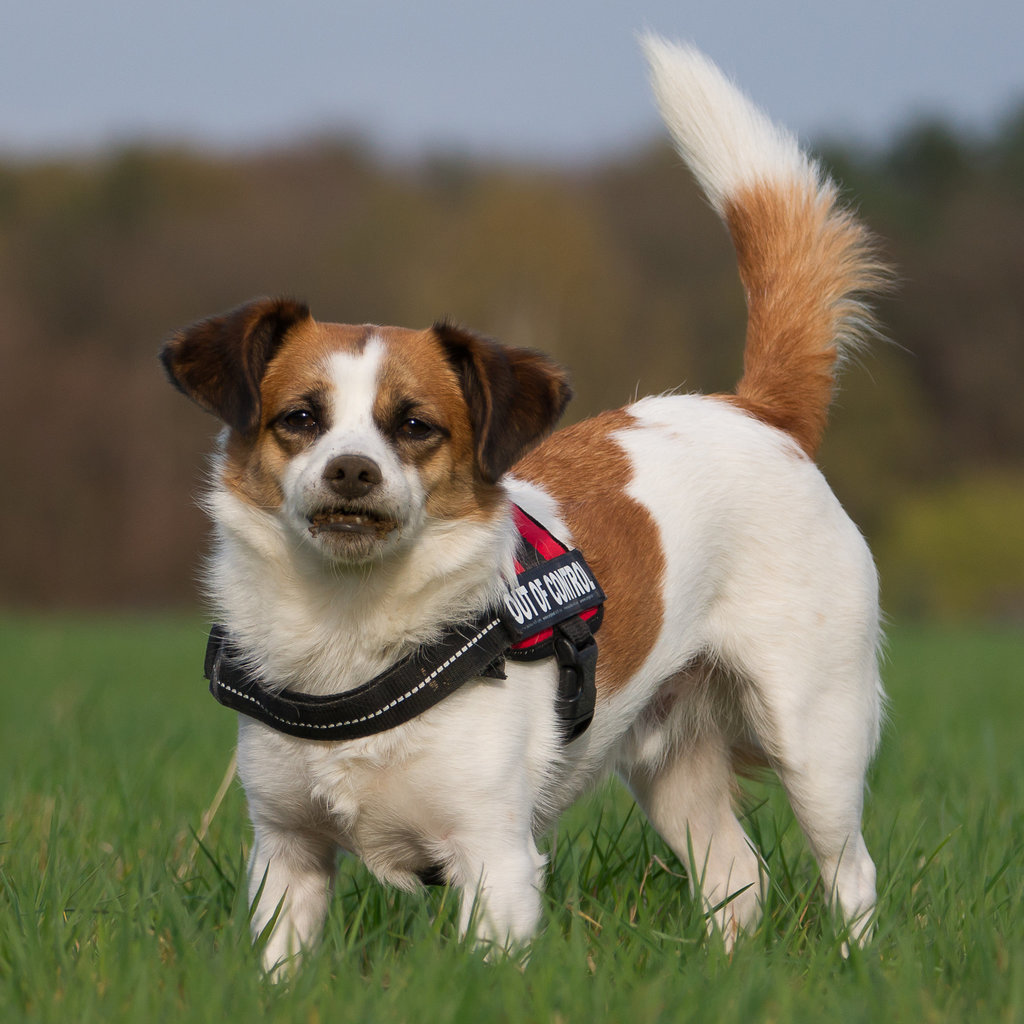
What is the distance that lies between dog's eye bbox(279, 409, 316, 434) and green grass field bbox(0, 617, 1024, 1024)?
1085 mm

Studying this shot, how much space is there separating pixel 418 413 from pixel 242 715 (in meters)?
0.85

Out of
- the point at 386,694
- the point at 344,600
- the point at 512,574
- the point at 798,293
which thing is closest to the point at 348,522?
the point at 344,600

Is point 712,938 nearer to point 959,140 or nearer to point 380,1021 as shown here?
point 380,1021

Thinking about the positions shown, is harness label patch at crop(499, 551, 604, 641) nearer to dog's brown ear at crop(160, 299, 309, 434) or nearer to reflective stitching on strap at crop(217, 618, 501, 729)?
reflective stitching on strap at crop(217, 618, 501, 729)

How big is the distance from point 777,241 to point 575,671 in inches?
72.9

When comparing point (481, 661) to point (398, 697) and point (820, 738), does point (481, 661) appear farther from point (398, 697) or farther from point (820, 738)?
point (820, 738)

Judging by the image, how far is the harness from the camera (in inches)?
115

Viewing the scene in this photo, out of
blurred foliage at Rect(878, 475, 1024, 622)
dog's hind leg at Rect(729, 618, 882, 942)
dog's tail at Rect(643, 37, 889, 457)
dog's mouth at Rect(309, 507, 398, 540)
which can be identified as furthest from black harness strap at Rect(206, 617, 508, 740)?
blurred foliage at Rect(878, 475, 1024, 622)

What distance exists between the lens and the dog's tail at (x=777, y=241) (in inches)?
166

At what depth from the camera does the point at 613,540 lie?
140 inches

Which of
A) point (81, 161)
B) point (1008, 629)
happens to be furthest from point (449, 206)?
point (1008, 629)

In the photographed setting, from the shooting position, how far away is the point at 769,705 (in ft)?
12.3

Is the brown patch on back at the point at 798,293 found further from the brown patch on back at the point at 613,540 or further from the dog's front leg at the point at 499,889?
the dog's front leg at the point at 499,889

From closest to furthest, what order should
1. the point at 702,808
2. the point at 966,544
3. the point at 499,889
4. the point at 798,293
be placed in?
the point at 499,889 < the point at 702,808 < the point at 798,293 < the point at 966,544
